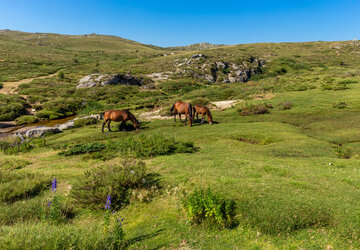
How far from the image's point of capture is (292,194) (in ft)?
21.1

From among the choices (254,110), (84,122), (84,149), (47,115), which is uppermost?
(254,110)

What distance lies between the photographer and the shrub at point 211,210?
555 cm

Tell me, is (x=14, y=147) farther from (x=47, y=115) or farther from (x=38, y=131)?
(x=47, y=115)

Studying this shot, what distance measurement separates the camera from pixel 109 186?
7.23 m

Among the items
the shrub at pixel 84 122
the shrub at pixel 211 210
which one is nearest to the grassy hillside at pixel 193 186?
the shrub at pixel 211 210

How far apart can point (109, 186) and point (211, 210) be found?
12.6 feet

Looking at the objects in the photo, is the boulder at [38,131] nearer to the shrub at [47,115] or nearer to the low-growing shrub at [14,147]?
the low-growing shrub at [14,147]

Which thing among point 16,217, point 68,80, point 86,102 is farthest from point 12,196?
point 68,80

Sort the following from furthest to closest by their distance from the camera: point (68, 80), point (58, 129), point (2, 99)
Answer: point (68, 80) < point (2, 99) < point (58, 129)

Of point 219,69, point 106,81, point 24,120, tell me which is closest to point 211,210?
point 24,120

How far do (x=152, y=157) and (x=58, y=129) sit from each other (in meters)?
14.9

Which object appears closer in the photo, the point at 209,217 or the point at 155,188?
the point at 209,217

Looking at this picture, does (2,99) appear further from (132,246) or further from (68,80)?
(132,246)

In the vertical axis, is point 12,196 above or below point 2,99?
below
